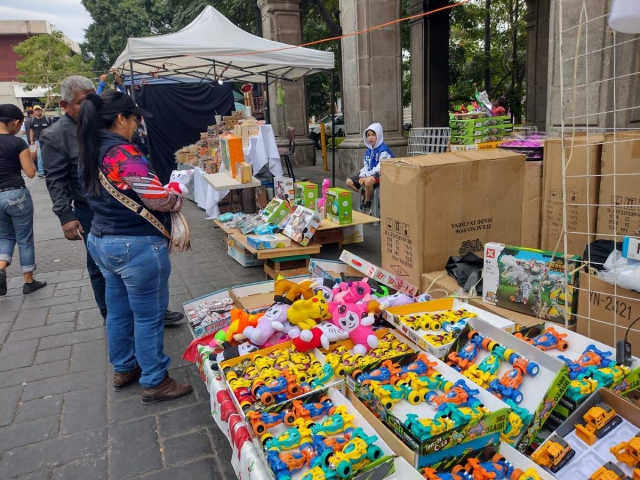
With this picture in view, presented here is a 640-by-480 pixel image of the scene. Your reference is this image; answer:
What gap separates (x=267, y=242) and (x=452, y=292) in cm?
235

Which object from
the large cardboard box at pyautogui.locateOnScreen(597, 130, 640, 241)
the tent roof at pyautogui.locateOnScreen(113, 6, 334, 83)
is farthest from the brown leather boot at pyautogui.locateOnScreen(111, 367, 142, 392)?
the tent roof at pyautogui.locateOnScreen(113, 6, 334, 83)

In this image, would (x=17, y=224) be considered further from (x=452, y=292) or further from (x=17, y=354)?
(x=452, y=292)

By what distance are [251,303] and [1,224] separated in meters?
3.50

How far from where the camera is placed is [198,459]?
93.4 inches

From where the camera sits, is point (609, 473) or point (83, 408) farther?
point (83, 408)

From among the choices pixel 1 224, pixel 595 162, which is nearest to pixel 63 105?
pixel 1 224

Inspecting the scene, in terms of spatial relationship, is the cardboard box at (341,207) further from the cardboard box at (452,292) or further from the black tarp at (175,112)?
the black tarp at (175,112)

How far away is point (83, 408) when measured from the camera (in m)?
2.88

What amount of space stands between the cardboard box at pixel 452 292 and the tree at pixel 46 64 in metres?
35.1

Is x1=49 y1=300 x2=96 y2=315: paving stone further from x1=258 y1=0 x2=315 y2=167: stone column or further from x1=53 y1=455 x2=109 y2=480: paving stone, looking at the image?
x1=258 y1=0 x2=315 y2=167: stone column

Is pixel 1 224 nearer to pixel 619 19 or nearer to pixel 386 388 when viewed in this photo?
pixel 386 388

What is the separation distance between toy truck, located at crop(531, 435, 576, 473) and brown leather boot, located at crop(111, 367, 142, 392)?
254cm

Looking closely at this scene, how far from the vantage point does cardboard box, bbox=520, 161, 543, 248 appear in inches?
143

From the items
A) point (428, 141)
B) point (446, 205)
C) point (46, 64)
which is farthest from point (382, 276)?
point (46, 64)
